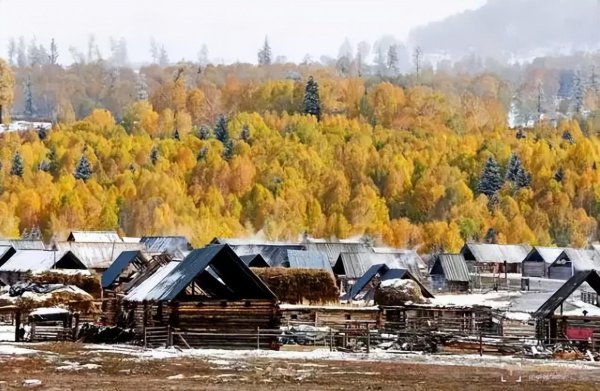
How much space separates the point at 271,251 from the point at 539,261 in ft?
113

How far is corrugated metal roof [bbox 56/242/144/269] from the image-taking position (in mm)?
86500

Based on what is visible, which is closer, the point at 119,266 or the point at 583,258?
the point at 119,266

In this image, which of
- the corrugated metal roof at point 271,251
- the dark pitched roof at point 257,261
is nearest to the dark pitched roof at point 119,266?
the dark pitched roof at point 257,261

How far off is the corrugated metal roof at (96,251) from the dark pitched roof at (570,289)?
49.5 metres

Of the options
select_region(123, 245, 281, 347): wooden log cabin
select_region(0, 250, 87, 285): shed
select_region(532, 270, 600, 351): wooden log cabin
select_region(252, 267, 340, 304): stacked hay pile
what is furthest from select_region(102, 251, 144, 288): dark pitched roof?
select_region(532, 270, 600, 351): wooden log cabin

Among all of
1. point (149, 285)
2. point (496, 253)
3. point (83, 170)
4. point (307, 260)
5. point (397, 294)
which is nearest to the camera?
point (149, 285)

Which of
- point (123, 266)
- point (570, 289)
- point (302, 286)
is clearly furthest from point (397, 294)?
point (123, 266)

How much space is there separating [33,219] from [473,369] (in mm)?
149784

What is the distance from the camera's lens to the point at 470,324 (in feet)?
162

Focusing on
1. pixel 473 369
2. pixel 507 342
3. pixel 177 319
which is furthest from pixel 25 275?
pixel 473 369

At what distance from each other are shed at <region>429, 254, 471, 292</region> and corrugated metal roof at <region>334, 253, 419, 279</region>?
28.1 feet

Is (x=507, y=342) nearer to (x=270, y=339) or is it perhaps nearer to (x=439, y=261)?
(x=270, y=339)

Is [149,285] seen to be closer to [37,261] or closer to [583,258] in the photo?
[37,261]

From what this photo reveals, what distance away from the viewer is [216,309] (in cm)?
4003
